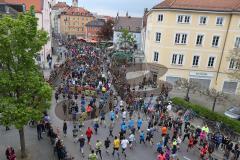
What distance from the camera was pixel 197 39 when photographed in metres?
38.9

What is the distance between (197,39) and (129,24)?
1478 inches

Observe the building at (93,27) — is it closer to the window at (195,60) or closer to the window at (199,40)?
the window at (195,60)

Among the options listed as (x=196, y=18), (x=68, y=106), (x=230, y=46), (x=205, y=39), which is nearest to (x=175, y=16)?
(x=196, y=18)

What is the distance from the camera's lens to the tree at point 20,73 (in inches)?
592

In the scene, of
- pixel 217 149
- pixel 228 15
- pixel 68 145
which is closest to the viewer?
pixel 68 145

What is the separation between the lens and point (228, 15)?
37.0 m

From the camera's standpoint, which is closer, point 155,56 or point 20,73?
point 20,73

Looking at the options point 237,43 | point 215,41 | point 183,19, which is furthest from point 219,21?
point 183,19

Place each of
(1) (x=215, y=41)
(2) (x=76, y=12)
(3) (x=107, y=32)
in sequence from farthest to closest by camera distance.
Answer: (2) (x=76, y=12) < (3) (x=107, y=32) < (1) (x=215, y=41)

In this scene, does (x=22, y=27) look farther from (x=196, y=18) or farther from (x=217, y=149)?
(x=196, y=18)

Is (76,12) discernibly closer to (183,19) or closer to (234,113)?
(183,19)

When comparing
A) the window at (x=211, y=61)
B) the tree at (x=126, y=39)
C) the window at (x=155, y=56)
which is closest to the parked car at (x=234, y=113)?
the window at (x=211, y=61)

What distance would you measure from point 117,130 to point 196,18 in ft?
74.9

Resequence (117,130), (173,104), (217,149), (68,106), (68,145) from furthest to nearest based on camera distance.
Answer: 1. (173,104)
2. (68,106)
3. (117,130)
4. (217,149)
5. (68,145)
